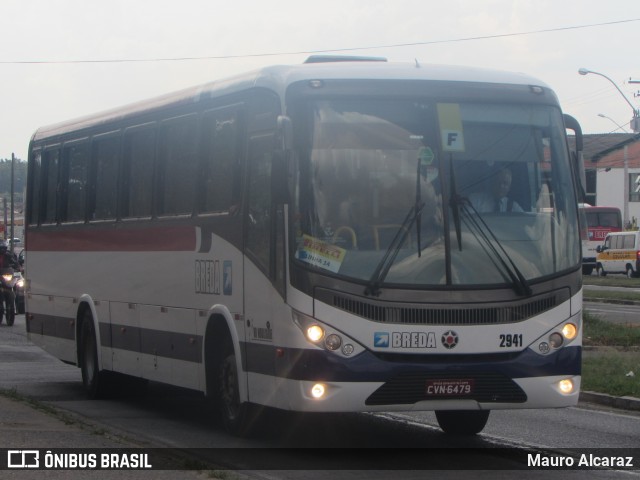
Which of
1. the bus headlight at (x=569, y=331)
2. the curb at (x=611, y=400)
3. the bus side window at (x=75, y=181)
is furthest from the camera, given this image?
the bus side window at (x=75, y=181)

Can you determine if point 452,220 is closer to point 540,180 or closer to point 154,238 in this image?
point 540,180

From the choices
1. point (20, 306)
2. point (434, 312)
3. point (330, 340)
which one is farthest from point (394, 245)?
point (20, 306)

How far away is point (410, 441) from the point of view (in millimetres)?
11562

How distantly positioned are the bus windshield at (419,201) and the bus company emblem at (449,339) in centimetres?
40

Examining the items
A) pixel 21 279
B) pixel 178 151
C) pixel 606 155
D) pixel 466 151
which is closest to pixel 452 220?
pixel 466 151

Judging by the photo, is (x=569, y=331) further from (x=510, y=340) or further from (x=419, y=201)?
(x=419, y=201)

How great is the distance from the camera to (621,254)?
195ft

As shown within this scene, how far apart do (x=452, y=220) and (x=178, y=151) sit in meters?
3.92

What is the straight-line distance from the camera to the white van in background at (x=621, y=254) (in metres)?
58.1

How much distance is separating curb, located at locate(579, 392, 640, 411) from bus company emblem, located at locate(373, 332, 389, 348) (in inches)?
206

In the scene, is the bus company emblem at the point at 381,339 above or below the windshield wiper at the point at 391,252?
below

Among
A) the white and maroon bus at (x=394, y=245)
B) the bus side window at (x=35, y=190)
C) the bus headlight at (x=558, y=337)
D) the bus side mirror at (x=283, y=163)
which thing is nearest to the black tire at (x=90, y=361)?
the bus side window at (x=35, y=190)

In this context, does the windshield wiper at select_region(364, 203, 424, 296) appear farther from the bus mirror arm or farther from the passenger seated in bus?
the bus mirror arm

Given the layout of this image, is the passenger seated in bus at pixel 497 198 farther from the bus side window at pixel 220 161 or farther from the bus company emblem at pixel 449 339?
the bus side window at pixel 220 161
